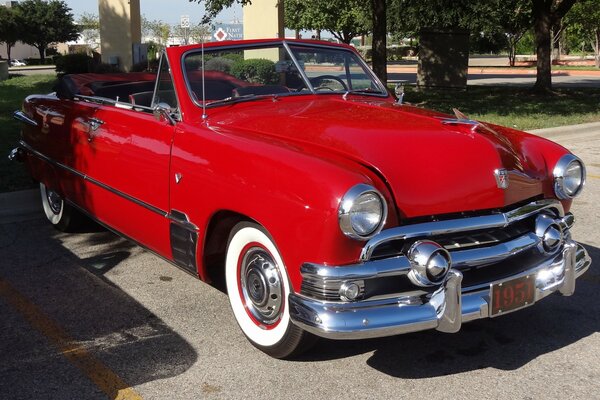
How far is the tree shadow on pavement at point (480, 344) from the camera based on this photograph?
11.5 feet

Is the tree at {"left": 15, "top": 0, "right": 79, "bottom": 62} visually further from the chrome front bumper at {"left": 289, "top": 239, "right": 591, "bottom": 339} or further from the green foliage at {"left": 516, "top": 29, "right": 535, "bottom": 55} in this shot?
the chrome front bumper at {"left": 289, "top": 239, "right": 591, "bottom": 339}

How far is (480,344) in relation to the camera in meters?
3.75

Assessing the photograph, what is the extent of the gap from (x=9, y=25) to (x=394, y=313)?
64.2 metres

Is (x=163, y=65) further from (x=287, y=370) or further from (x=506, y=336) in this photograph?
(x=506, y=336)

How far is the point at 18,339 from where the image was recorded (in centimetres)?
382

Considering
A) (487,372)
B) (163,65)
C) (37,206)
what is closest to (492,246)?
(487,372)

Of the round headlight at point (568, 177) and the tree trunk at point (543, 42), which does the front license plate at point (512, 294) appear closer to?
the round headlight at point (568, 177)

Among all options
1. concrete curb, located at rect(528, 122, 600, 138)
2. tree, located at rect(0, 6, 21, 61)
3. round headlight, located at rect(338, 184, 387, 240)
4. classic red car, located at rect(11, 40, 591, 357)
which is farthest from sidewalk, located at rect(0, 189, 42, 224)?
tree, located at rect(0, 6, 21, 61)

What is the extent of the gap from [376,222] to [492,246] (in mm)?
672

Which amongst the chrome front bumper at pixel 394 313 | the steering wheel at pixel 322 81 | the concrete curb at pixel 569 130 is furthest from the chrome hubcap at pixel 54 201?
the concrete curb at pixel 569 130

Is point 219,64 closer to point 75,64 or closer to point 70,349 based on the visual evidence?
point 70,349

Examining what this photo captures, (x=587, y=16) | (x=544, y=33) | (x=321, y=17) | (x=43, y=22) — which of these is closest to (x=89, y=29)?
(x=43, y=22)

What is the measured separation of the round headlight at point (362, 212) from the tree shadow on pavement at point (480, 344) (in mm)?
847

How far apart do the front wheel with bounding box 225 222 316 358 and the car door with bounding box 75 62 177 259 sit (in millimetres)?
643
